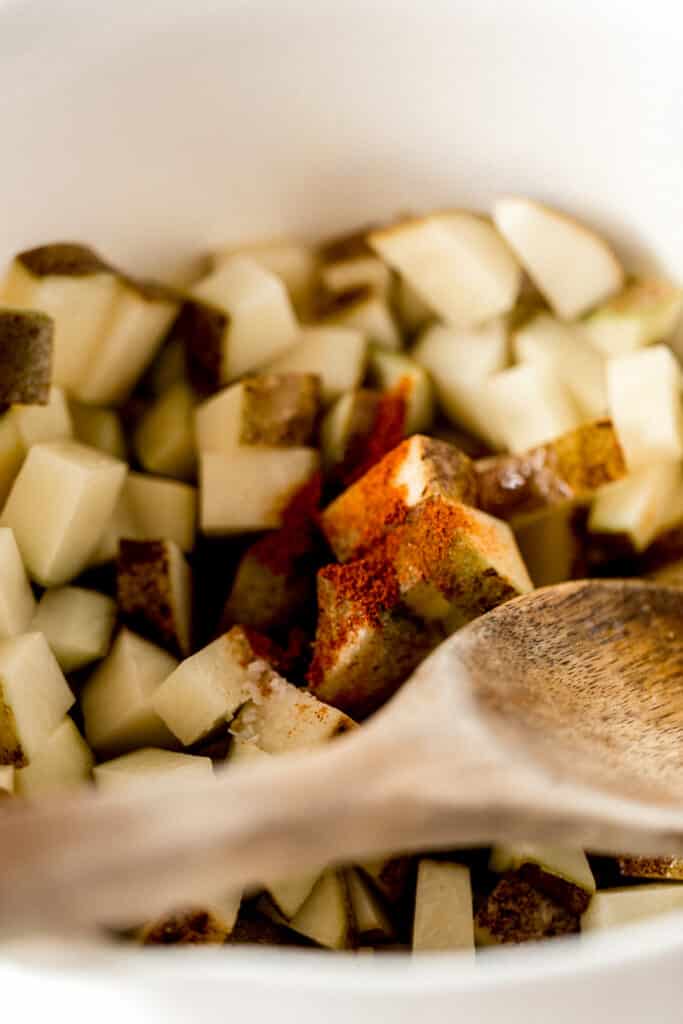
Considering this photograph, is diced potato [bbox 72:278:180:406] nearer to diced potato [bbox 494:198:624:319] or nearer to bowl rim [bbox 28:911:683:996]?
diced potato [bbox 494:198:624:319]

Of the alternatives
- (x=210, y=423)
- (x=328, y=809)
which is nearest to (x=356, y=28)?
(x=210, y=423)

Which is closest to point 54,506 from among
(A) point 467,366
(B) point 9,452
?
(B) point 9,452

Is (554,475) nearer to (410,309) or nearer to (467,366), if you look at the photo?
(467,366)

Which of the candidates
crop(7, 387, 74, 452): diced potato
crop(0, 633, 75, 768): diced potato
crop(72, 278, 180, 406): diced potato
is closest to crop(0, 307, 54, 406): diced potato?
crop(7, 387, 74, 452): diced potato

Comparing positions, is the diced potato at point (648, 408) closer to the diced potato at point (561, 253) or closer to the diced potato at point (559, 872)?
the diced potato at point (561, 253)

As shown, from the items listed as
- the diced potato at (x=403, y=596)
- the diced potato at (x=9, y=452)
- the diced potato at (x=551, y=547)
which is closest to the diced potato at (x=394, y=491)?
the diced potato at (x=403, y=596)

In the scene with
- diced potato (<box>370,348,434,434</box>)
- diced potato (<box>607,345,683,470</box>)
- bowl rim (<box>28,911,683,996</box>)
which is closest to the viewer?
bowl rim (<box>28,911,683,996</box>)

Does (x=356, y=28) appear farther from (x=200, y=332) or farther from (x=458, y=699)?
(x=458, y=699)
